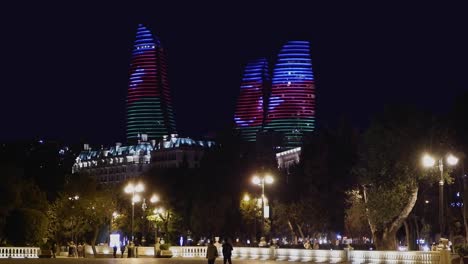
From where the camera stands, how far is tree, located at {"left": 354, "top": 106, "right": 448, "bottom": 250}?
68438mm

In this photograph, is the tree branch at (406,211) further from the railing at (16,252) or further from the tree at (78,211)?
the tree at (78,211)

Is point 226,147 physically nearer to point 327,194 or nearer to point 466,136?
point 327,194

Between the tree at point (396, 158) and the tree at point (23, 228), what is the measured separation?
93.8ft

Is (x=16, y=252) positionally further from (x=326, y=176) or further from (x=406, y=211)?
(x=326, y=176)

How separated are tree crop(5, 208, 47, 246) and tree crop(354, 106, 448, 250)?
28595mm

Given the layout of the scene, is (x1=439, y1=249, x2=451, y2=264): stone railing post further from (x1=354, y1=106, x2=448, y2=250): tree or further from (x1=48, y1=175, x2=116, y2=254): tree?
(x1=48, y1=175, x2=116, y2=254): tree

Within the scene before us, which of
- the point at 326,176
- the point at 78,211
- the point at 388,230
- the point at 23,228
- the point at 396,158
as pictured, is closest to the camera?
the point at 396,158

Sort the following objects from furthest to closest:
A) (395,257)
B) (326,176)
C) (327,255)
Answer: (326,176), (327,255), (395,257)

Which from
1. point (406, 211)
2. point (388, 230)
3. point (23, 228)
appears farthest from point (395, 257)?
point (23, 228)

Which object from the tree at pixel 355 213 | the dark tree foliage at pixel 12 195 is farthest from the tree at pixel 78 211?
the tree at pixel 355 213

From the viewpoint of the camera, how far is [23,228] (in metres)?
80.6

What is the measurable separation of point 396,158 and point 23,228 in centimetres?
3247

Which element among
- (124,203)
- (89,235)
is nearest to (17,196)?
(89,235)

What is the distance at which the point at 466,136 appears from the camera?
72.8 metres
